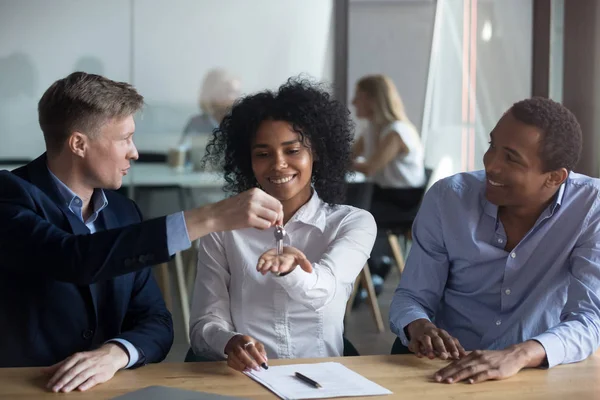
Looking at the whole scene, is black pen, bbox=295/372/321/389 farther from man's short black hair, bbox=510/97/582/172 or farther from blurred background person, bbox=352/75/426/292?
blurred background person, bbox=352/75/426/292

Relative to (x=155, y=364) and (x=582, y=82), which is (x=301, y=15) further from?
(x=155, y=364)

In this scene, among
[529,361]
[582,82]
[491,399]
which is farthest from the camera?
[582,82]

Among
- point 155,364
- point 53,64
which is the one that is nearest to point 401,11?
→ point 53,64

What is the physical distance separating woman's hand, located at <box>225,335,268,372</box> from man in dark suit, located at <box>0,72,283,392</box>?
0.73 feet

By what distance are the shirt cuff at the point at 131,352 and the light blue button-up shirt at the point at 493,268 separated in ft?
2.34

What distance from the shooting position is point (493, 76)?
18.2 feet

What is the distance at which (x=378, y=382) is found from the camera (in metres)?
1.68

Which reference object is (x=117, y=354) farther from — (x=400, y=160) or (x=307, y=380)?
(x=400, y=160)

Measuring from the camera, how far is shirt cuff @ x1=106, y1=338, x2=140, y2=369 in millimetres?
1791

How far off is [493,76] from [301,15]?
1417mm

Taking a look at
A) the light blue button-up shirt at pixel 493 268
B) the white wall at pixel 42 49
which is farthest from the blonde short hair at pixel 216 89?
the light blue button-up shirt at pixel 493 268

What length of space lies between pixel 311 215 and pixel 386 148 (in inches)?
116

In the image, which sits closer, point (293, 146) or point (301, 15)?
point (293, 146)

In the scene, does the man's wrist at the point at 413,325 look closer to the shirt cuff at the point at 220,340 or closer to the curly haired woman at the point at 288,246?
the curly haired woman at the point at 288,246
